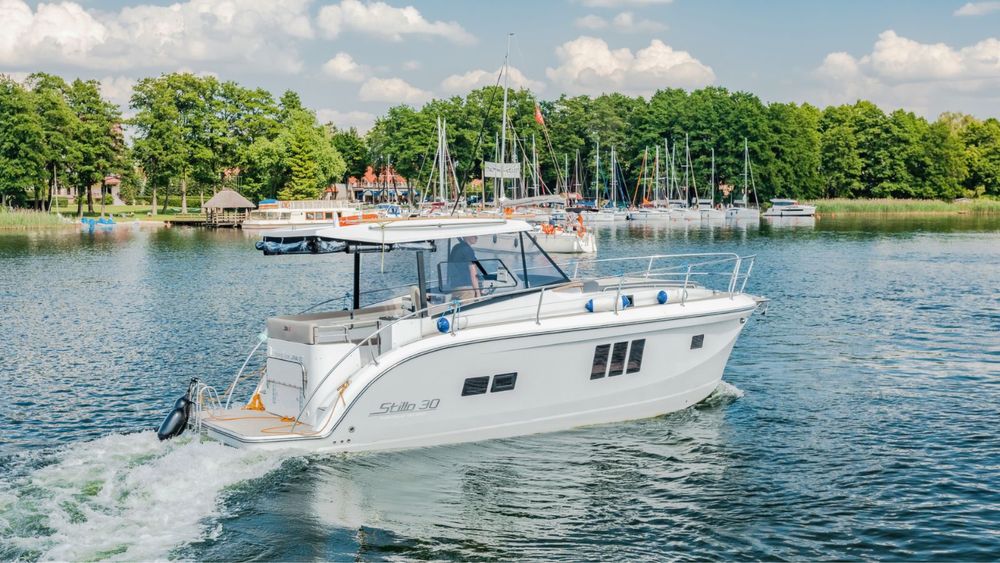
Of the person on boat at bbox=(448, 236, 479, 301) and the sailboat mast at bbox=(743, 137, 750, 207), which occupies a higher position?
the sailboat mast at bbox=(743, 137, 750, 207)

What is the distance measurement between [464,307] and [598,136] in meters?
120

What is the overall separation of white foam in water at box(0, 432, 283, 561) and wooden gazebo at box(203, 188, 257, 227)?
91.5 meters

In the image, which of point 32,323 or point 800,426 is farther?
point 32,323

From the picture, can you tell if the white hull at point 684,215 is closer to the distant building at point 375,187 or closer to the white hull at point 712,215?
the white hull at point 712,215

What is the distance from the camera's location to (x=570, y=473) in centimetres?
1439

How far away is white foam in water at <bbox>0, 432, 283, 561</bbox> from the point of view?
11.4m

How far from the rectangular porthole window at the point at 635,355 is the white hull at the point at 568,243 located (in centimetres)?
4411

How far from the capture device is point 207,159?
11050 cm

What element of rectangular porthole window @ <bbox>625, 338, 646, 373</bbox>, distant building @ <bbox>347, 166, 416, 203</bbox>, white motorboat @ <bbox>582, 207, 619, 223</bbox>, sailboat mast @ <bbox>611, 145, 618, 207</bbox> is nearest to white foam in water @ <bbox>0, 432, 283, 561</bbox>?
rectangular porthole window @ <bbox>625, 338, 646, 373</bbox>

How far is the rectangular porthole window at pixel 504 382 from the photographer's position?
14.8 meters

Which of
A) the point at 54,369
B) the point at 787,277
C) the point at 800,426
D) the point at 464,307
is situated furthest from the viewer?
the point at 787,277

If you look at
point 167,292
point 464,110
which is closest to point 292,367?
point 167,292

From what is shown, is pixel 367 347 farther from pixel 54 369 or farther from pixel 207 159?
pixel 207 159

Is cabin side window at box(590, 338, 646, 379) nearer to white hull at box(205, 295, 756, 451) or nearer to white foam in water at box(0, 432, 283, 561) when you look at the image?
white hull at box(205, 295, 756, 451)
